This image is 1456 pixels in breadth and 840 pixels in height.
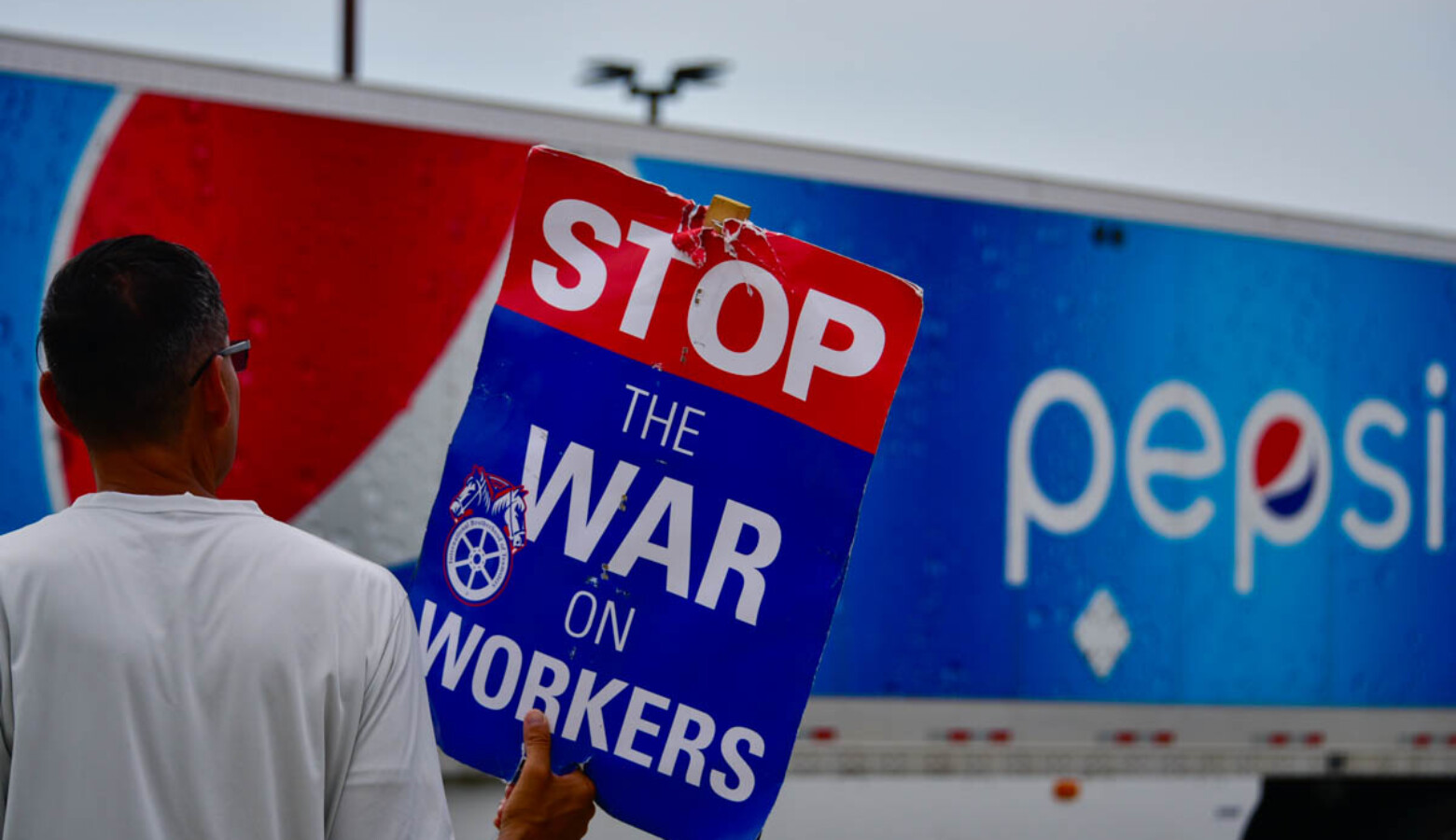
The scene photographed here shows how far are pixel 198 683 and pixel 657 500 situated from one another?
708 mm

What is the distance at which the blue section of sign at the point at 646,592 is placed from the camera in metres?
1.93

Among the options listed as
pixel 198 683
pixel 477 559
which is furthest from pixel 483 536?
pixel 198 683

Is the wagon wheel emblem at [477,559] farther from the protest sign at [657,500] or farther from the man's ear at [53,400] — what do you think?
the man's ear at [53,400]

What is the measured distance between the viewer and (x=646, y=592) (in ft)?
6.42

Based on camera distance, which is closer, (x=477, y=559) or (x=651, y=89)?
(x=477, y=559)

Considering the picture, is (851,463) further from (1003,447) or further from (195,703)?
(1003,447)

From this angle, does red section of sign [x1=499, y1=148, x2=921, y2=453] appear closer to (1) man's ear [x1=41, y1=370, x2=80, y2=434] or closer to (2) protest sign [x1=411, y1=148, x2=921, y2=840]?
(2) protest sign [x1=411, y1=148, x2=921, y2=840]

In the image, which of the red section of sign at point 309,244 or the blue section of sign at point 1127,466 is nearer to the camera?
the red section of sign at point 309,244

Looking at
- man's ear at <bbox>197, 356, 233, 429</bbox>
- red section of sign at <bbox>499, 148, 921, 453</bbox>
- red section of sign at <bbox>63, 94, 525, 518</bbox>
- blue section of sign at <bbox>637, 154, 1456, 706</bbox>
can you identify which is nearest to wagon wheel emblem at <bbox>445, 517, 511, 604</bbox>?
red section of sign at <bbox>499, 148, 921, 453</bbox>

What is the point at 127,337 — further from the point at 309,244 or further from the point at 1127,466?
the point at 1127,466

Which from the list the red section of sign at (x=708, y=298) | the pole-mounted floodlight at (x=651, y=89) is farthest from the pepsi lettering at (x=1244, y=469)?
the pole-mounted floodlight at (x=651, y=89)

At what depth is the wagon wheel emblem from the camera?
78.3 inches

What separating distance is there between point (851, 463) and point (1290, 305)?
4146 millimetres

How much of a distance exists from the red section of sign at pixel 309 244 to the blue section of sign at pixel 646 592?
2187 millimetres
